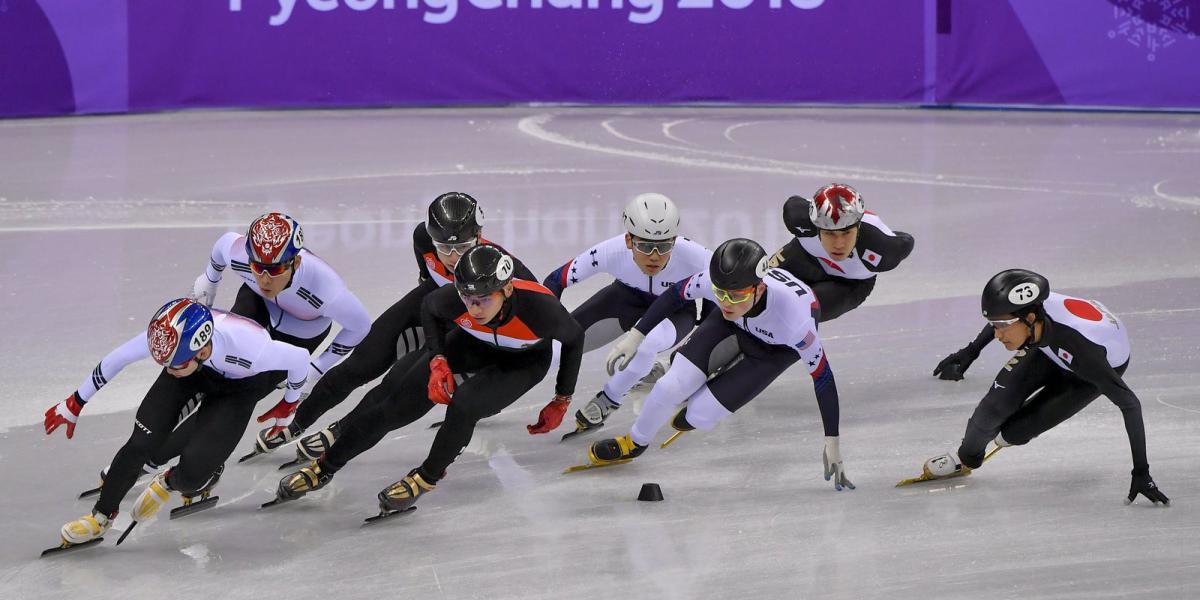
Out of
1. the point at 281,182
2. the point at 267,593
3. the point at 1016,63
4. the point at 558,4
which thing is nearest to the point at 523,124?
the point at 558,4

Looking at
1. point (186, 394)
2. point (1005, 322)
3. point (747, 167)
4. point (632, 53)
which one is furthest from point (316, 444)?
point (632, 53)

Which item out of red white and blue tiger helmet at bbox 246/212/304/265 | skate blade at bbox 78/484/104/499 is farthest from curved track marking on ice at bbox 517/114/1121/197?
skate blade at bbox 78/484/104/499

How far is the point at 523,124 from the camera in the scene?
1581cm

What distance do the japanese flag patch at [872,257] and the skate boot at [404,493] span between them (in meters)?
2.61

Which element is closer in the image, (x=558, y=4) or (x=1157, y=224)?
(x=1157, y=224)

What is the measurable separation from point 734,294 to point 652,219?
90cm

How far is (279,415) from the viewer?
5.16m

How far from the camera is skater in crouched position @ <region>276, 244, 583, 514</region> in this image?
462 centimetres

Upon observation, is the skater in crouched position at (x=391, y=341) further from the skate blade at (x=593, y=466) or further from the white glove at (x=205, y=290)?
the skate blade at (x=593, y=466)

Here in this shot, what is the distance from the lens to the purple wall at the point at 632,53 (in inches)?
645

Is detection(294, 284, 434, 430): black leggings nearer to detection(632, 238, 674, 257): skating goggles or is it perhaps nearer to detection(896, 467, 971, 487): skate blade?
detection(632, 238, 674, 257): skating goggles

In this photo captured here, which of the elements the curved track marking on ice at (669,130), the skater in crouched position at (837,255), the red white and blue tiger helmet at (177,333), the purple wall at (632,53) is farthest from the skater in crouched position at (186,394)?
the purple wall at (632,53)

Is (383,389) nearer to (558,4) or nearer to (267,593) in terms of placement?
(267,593)

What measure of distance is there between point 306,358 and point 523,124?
36.9 feet
